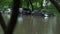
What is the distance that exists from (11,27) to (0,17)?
5.3 inches

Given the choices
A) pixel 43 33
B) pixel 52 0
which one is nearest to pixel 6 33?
pixel 52 0

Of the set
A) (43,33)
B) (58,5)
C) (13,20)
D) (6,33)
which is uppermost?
(58,5)

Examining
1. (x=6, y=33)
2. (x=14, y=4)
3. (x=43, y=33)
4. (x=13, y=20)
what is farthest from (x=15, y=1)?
(x=43, y=33)

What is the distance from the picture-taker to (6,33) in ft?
6.37

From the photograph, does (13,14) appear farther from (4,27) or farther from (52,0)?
(52,0)

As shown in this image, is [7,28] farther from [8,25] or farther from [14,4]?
[14,4]

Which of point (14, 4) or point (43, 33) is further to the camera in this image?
point (43, 33)

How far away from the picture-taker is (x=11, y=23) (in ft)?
6.27

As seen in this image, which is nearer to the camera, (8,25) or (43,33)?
(8,25)

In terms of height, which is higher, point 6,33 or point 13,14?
point 13,14

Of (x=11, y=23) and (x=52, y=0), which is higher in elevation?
(x=52, y=0)

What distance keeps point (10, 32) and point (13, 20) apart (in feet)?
0.38

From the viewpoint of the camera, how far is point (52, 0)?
195 cm

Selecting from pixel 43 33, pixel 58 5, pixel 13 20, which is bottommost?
pixel 43 33
